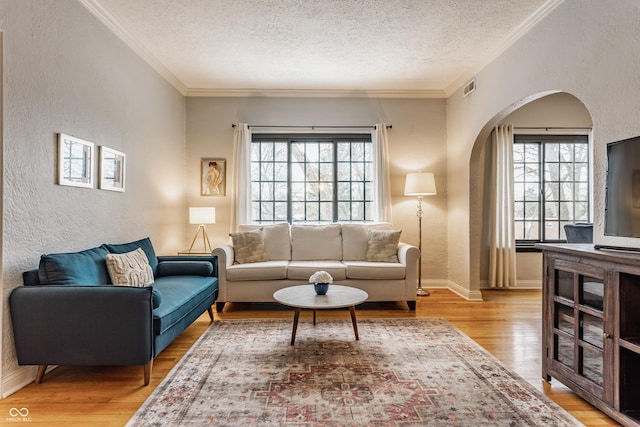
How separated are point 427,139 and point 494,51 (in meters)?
1.58

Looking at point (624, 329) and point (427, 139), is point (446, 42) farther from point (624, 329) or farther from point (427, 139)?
point (624, 329)

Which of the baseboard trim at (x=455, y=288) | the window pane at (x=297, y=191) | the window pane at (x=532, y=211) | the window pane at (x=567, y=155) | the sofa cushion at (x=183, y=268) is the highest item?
the window pane at (x=567, y=155)

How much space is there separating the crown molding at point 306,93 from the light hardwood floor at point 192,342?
2931mm

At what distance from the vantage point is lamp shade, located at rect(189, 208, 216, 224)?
465 cm

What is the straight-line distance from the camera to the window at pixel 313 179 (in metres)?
5.41

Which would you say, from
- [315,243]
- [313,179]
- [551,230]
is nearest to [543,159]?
[551,230]

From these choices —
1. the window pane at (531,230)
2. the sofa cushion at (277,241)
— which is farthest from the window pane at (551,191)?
the sofa cushion at (277,241)

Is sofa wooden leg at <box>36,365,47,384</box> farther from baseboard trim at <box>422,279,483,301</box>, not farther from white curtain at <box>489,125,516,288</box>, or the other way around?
white curtain at <box>489,125,516,288</box>

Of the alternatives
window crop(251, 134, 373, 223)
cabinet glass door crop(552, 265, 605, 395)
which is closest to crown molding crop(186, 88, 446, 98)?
window crop(251, 134, 373, 223)

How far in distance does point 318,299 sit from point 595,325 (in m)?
1.84

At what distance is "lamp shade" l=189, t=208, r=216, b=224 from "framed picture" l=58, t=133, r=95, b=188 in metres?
1.64

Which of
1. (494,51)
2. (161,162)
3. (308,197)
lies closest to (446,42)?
(494,51)

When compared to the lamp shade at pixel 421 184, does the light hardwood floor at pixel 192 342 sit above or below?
below

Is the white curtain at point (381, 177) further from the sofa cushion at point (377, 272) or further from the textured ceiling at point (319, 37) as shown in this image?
the sofa cushion at point (377, 272)
